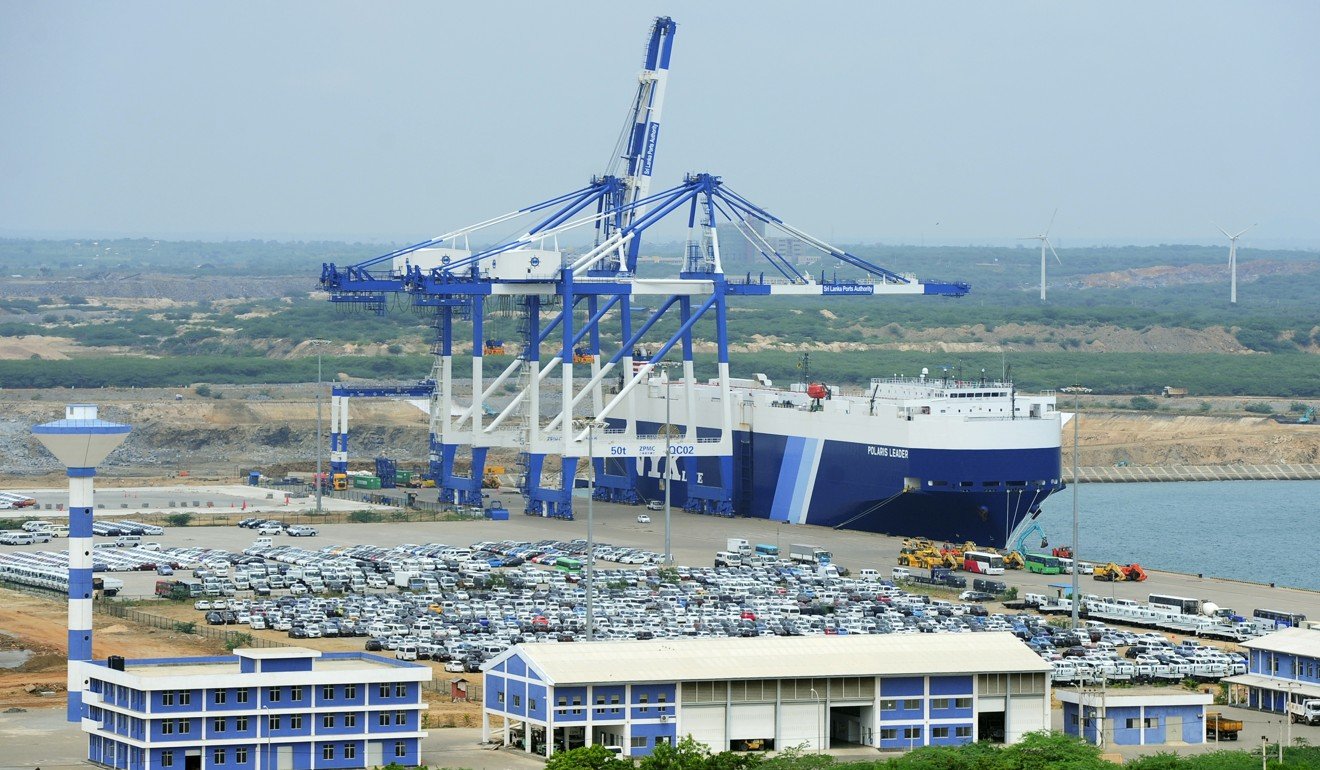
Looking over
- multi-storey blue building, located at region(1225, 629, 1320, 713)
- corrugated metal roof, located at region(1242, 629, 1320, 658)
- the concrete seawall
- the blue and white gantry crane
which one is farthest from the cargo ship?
the concrete seawall

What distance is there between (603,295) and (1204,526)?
2835cm

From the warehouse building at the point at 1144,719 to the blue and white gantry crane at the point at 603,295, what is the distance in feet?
133

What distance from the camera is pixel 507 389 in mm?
165625

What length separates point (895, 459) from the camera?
86.7 m

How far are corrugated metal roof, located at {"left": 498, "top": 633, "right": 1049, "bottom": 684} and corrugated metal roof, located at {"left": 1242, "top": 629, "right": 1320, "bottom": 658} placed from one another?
6.23 metres

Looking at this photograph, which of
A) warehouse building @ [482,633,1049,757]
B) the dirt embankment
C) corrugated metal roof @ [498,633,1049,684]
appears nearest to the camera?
warehouse building @ [482,633,1049,757]

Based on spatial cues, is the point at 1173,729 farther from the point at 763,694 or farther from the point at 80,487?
the point at 80,487

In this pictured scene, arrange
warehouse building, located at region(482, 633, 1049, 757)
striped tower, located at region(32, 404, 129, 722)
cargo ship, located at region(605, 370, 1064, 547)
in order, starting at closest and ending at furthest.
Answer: warehouse building, located at region(482, 633, 1049, 757) < striped tower, located at region(32, 404, 129, 722) < cargo ship, located at region(605, 370, 1064, 547)

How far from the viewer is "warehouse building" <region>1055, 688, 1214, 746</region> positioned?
50.1 m

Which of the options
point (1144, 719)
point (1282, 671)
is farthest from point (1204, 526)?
point (1144, 719)

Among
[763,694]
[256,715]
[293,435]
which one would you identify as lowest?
[256,715]

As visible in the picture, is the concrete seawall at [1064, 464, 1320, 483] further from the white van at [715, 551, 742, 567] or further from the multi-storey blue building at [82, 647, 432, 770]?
the multi-storey blue building at [82, 647, 432, 770]

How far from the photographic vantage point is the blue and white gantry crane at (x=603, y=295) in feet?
305

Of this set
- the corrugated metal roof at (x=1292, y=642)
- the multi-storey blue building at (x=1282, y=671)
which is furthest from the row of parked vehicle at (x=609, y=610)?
the multi-storey blue building at (x=1282, y=671)
